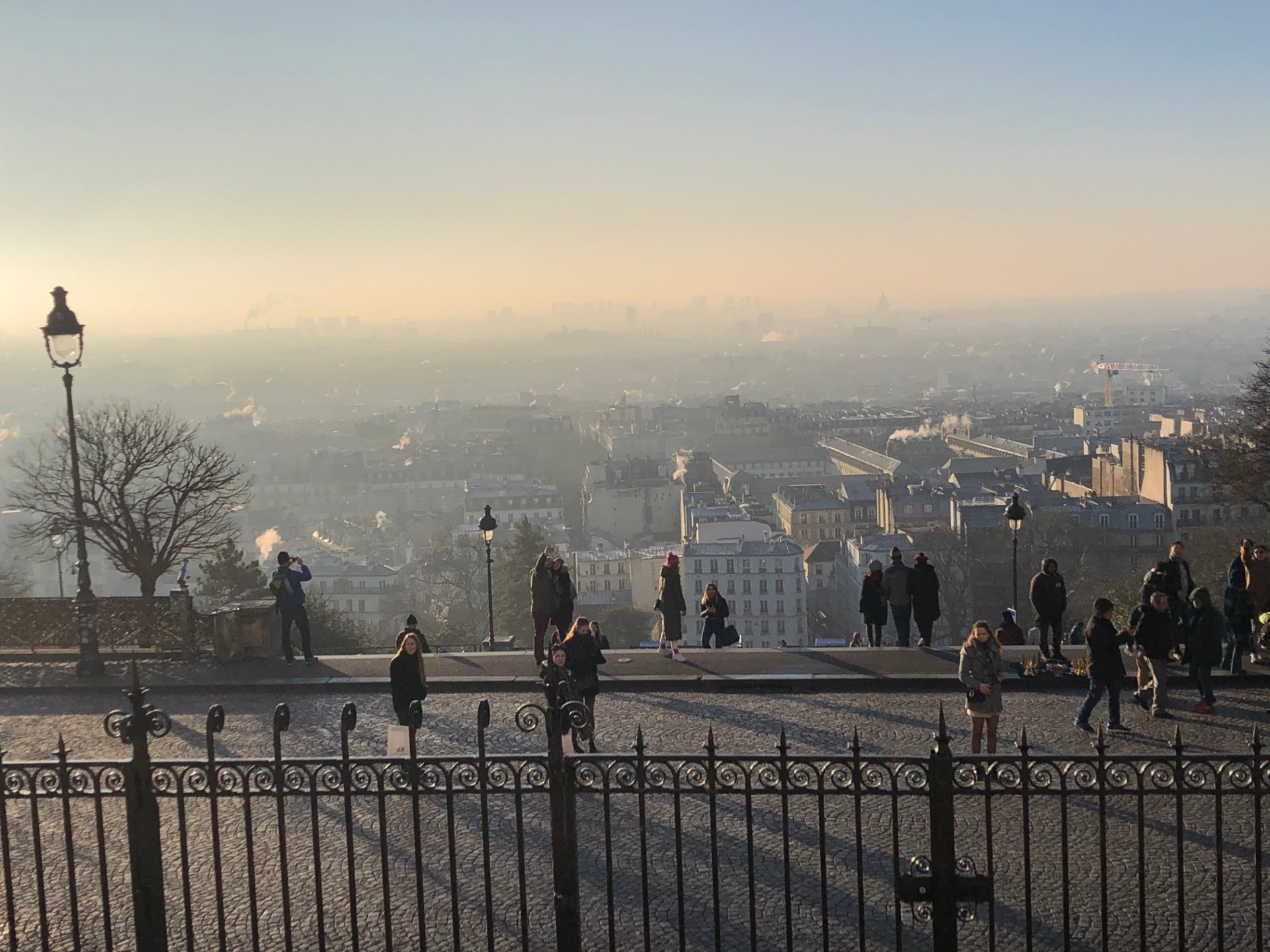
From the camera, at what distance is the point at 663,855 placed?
26.7 feet

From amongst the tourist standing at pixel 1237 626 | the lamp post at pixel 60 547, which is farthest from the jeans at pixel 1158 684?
the lamp post at pixel 60 547

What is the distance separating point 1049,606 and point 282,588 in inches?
327

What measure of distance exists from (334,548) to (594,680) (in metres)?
104

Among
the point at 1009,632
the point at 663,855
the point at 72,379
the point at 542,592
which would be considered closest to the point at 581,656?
the point at 663,855

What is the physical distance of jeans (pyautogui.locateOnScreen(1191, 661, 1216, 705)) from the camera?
35.4 ft

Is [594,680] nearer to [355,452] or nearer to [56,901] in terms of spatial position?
[56,901]

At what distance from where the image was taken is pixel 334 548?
11138 cm

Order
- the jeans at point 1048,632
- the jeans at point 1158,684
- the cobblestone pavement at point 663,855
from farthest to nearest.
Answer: the jeans at point 1048,632 < the jeans at point 1158,684 < the cobblestone pavement at point 663,855

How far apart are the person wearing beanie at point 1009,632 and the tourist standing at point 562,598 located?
15.1ft

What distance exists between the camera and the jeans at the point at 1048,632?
12.8 meters

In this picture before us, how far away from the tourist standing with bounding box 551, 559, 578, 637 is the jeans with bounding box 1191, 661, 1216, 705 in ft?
20.5

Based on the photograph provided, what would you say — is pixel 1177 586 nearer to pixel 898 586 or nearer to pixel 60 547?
pixel 898 586

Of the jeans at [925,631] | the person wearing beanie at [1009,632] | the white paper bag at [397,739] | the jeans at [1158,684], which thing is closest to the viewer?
the white paper bag at [397,739]

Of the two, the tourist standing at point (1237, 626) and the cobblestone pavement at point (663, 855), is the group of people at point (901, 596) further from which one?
the cobblestone pavement at point (663, 855)
